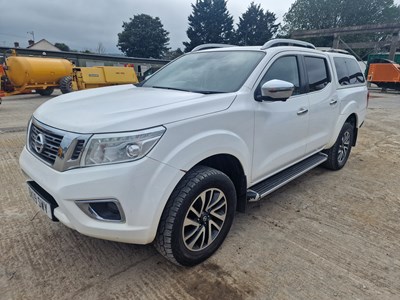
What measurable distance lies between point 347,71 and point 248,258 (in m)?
3.53

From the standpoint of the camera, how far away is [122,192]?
70.2 inches

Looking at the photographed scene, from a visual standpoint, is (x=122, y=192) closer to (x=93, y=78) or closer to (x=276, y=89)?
(x=276, y=89)

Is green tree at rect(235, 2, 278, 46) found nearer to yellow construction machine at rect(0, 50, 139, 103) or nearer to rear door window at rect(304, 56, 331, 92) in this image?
→ yellow construction machine at rect(0, 50, 139, 103)

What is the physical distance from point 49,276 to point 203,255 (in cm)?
119

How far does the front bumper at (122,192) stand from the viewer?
178cm

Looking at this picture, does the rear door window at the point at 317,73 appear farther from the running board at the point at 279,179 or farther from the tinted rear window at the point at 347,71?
the running board at the point at 279,179

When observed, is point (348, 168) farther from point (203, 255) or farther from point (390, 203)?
point (203, 255)

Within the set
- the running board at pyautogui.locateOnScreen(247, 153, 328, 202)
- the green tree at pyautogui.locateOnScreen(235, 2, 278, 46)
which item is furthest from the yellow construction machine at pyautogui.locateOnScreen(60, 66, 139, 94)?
the green tree at pyautogui.locateOnScreen(235, 2, 278, 46)

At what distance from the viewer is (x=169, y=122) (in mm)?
1944

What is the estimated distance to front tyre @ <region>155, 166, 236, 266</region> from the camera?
2.03 metres

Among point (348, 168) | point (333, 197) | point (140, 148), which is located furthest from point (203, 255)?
point (348, 168)

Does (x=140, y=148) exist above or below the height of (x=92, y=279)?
above

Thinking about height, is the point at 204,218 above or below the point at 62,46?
below

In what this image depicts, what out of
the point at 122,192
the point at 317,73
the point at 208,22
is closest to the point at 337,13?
the point at 208,22
